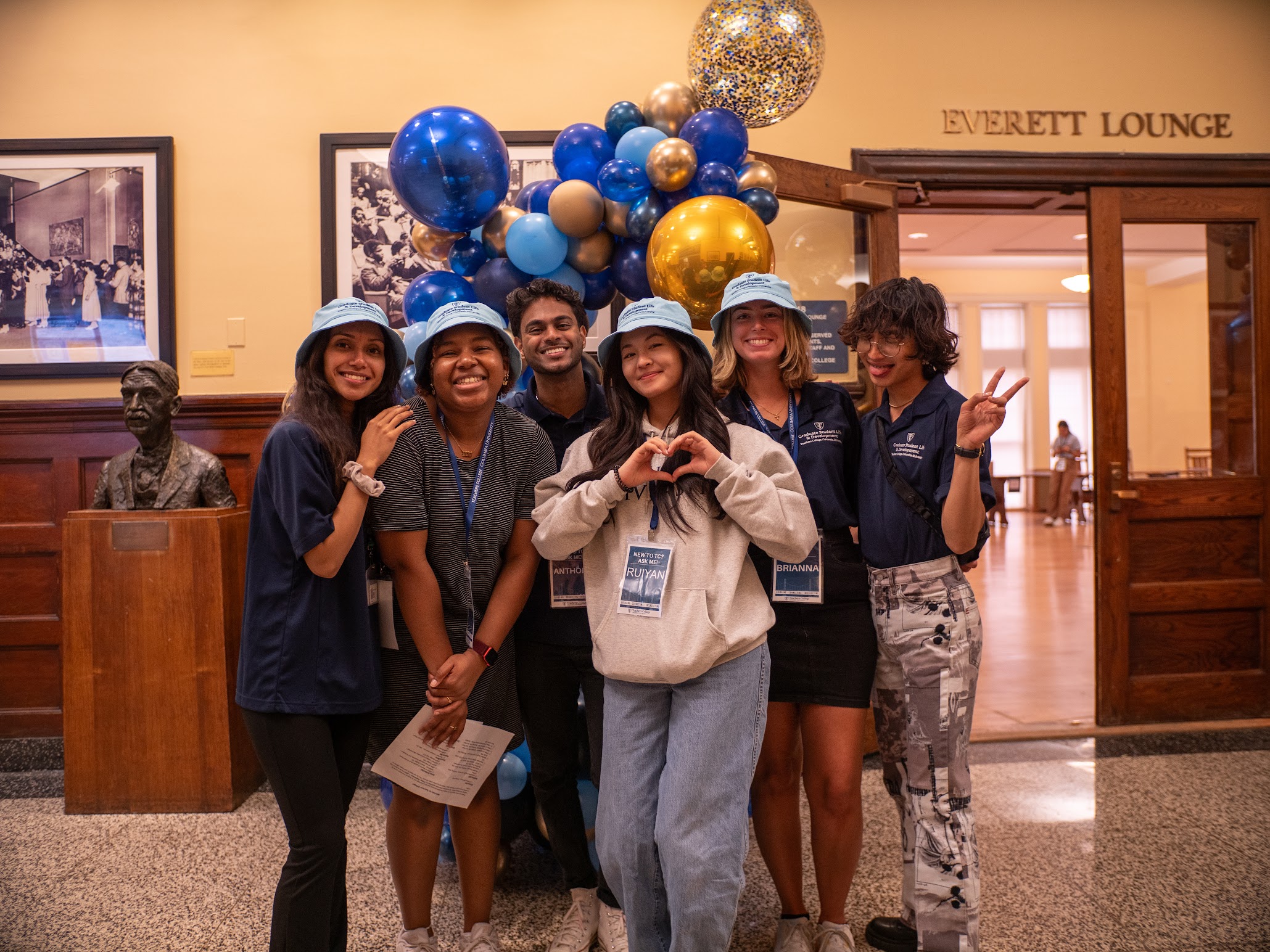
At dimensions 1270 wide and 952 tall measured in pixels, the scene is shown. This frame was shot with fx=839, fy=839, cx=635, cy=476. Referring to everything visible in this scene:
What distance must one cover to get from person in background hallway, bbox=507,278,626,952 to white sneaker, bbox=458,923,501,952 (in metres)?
0.20

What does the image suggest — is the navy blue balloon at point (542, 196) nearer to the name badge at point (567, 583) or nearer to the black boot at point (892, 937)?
the name badge at point (567, 583)

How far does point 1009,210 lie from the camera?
172 inches

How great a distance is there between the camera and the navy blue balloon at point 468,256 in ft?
9.09

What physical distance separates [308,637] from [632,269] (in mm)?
1585

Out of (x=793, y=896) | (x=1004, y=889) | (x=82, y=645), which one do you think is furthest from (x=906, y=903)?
(x=82, y=645)

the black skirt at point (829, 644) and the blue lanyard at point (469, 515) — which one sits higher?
the blue lanyard at point (469, 515)

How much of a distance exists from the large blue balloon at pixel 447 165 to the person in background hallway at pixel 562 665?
0.60 m

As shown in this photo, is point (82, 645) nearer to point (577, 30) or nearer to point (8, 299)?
point (8, 299)

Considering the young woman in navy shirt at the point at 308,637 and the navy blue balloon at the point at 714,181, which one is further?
the navy blue balloon at the point at 714,181

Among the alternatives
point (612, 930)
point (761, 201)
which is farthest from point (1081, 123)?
point (612, 930)

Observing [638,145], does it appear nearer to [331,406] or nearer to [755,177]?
[755,177]

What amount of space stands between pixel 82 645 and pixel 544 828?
1802 millimetres

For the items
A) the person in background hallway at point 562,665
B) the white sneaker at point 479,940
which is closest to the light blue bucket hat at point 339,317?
the person in background hallway at point 562,665

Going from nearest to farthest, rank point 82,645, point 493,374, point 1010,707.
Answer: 1. point 493,374
2. point 82,645
3. point 1010,707
